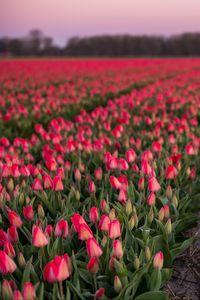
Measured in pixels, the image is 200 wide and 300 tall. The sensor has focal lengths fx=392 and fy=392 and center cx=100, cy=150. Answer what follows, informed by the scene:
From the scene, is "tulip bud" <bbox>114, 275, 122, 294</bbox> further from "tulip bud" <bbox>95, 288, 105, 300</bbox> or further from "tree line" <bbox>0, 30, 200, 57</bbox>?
"tree line" <bbox>0, 30, 200, 57</bbox>

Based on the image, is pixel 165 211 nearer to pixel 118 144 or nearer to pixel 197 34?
pixel 118 144

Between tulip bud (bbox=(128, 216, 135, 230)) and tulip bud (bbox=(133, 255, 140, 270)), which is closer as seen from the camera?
tulip bud (bbox=(133, 255, 140, 270))

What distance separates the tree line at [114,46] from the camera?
3031 inches

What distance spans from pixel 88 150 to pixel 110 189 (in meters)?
1.01

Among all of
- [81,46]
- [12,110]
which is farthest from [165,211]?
[81,46]

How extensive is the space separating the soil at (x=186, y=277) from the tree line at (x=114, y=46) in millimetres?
74714

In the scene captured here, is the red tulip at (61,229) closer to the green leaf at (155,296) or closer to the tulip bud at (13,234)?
the tulip bud at (13,234)

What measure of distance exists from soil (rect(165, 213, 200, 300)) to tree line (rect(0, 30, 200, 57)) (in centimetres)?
7471

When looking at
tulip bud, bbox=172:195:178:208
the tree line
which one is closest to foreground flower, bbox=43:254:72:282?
tulip bud, bbox=172:195:178:208

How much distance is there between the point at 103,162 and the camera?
3867mm

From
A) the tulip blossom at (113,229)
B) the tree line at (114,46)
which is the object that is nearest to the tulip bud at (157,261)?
the tulip blossom at (113,229)

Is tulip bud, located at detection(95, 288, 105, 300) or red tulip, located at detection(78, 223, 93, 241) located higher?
red tulip, located at detection(78, 223, 93, 241)

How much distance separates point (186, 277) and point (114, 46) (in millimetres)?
83464

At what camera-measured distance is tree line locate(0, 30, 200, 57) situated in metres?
77.0
